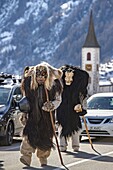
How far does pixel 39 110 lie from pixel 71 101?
130 inches

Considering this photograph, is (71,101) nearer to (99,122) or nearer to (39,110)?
(99,122)

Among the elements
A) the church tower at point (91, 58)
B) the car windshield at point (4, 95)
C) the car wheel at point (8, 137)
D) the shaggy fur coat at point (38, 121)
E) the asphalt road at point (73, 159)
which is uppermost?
the church tower at point (91, 58)

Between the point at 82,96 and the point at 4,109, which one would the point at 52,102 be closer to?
the point at 82,96

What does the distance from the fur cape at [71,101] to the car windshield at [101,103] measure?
140 inches

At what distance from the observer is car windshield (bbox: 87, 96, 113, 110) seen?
1656cm

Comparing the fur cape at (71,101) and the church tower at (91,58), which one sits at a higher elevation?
the church tower at (91,58)

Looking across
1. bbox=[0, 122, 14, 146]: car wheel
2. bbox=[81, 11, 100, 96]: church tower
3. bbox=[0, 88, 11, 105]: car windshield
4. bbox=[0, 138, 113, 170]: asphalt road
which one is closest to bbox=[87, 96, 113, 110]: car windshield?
bbox=[0, 138, 113, 170]: asphalt road

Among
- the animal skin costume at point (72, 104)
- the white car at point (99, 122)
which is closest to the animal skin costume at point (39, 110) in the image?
the animal skin costume at point (72, 104)

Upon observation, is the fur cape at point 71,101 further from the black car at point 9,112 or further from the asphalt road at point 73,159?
the black car at point 9,112

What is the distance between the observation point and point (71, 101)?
12.9m

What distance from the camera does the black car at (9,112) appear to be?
1455 cm

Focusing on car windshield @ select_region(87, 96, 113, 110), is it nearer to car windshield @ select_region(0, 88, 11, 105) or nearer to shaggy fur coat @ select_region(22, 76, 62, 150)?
car windshield @ select_region(0, 88, 11, 105)

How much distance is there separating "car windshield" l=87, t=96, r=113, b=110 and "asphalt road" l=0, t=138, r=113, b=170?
81.0 inches

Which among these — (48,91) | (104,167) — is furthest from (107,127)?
(48,91)
